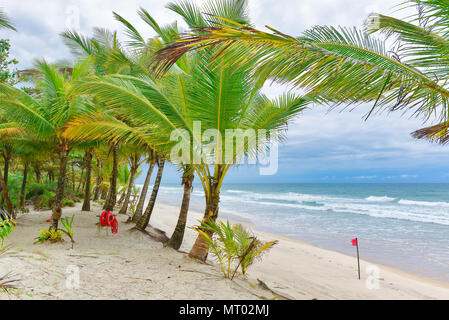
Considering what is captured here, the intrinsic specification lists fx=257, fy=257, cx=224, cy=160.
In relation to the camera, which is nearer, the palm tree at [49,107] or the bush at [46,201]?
the palm tree at [49,107]

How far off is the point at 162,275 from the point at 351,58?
13.1 ft

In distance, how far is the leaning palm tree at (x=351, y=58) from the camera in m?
2.41

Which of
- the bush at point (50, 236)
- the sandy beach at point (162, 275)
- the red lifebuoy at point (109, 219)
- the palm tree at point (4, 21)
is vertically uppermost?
the palm tree at point (4, 21)

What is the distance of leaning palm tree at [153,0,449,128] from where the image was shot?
2.41 m

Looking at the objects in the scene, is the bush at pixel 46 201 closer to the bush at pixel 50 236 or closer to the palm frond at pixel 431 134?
the bush at pixel 50 236

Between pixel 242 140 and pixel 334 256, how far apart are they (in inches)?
241

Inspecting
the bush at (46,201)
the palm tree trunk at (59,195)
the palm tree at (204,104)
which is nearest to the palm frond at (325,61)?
the palm tree at (204,104)

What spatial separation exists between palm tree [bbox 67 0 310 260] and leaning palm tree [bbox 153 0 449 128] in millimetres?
1289

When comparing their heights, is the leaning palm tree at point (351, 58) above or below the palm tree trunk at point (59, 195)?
above

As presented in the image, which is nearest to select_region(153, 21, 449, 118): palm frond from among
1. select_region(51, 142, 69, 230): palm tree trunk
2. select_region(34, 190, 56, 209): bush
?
select_region(51, 142, 69, 230): palm tree trunk

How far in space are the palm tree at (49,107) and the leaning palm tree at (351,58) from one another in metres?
4.02

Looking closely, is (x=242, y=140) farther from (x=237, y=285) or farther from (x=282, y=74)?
(x=237, y=285)
